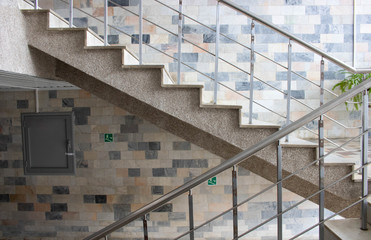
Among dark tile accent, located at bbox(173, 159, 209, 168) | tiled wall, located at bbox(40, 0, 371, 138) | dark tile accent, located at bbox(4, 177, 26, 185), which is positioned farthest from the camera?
dark tile accent, located at bbox(4, 177, 26, 185)

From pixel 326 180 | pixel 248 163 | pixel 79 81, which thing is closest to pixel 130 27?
pixel 79 81

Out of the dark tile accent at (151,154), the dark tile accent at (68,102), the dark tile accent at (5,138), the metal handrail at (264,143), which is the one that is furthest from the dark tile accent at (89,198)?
the metal handrail at (264,143)

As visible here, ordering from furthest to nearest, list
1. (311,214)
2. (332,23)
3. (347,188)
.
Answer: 1. (311,214)
2. (332,23)
3. (347,188)

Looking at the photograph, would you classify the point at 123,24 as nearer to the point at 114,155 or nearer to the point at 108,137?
the point at 108,137

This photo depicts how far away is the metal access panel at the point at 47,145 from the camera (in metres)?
4.68

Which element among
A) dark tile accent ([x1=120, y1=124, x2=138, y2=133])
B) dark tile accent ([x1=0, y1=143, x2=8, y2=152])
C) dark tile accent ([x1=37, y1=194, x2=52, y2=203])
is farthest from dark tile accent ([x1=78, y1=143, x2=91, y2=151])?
dark tile accent ([x1=0, y1=143, x2=8, y2=152])

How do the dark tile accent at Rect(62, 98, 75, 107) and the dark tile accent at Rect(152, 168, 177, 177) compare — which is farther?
the dark tile accent at Rect(62, 98, 75, 107)

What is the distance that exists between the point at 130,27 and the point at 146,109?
1972 mm

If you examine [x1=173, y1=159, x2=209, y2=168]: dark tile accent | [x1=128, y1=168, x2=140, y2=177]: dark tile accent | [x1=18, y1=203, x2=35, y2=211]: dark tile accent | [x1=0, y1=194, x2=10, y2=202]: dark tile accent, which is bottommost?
[x1=18, y1=203, x2=35, y2=211]: dark tile accent

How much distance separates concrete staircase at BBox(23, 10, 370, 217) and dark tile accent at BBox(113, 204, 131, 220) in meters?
2.55

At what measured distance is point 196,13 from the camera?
4270 mm

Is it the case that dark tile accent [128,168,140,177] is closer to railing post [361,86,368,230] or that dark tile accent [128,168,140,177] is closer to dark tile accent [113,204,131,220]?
dark tile accent [113,204,131,220]

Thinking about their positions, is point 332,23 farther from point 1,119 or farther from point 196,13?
point 1,119

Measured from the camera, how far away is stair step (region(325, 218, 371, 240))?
154cm
